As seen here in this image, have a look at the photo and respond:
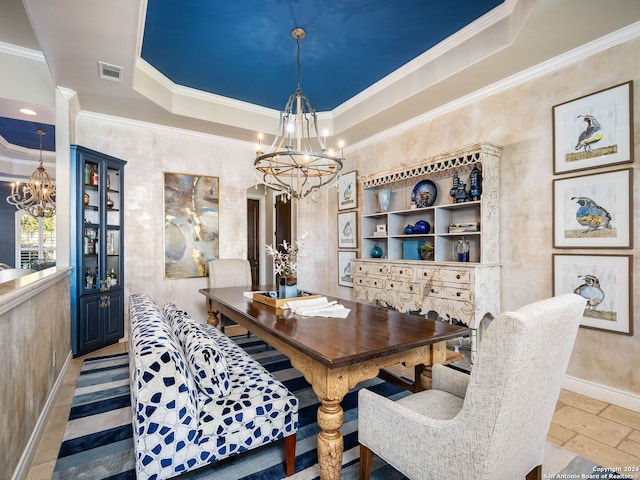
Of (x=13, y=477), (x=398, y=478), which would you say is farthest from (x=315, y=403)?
(x=13, y=477)

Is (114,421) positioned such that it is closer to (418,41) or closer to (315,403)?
(315,403)

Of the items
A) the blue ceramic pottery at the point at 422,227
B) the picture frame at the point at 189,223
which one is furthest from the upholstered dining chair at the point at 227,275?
the blue ceramic pottery at the point at 422,227

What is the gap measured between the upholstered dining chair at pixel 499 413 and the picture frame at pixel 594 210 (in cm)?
179

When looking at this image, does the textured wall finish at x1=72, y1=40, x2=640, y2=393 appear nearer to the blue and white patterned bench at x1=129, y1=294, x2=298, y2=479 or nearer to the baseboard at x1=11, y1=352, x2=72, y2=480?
the baseboard at x1=11, y1=352, x2=72, y2=480

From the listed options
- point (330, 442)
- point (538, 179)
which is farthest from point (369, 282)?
point (330, 442)

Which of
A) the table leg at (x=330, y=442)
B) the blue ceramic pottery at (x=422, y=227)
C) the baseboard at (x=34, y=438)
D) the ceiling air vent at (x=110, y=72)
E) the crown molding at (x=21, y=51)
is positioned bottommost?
the baseboard at (x=34, y=438)

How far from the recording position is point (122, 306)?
4.18 meters

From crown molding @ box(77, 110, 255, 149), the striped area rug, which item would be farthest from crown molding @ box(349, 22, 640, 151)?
the striped area rug

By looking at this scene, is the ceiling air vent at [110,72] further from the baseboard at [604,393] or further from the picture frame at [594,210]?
the baseboard at [604,393]

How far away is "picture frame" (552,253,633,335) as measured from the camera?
2465 mm

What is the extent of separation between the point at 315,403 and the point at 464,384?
4.13ft

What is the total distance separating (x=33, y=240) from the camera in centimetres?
762

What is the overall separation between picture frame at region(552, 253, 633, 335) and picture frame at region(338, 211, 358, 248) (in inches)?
107

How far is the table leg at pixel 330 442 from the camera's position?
5.08 ft
